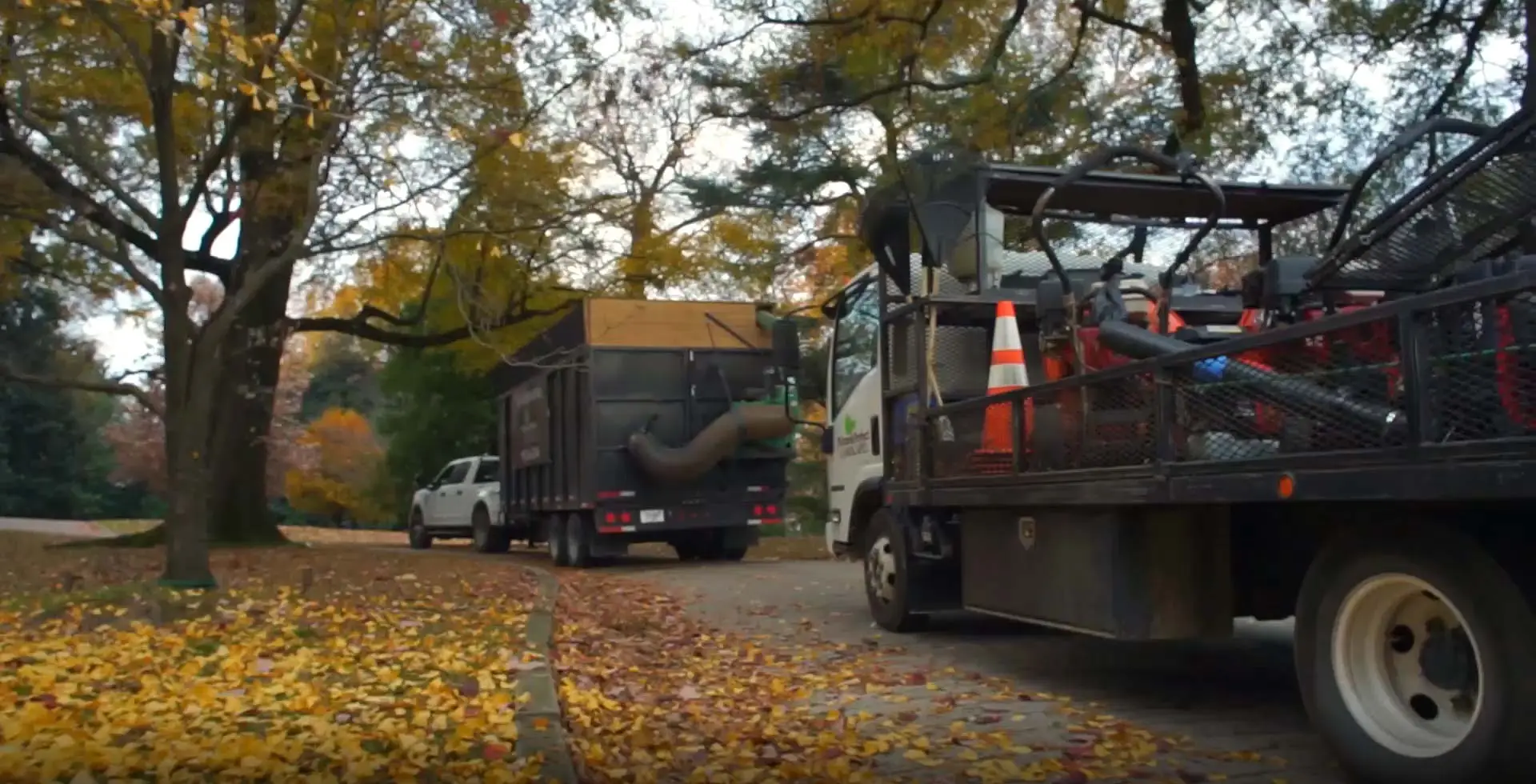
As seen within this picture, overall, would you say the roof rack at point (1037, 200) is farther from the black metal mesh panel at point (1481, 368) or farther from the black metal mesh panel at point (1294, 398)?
the black metal mesh panel at point (1481, 368)

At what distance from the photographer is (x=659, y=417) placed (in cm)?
1664

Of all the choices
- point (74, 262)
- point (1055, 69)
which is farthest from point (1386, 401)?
point (74, 262)

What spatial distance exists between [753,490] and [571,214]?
4.49 m

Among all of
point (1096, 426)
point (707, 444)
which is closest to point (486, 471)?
point (707, 444)

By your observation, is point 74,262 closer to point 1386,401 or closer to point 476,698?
point 476,698

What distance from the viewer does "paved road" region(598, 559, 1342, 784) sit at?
19.3 ft

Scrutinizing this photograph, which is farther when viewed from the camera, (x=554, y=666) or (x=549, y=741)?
(x=554, y=666)

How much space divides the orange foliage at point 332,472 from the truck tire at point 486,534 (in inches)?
1038

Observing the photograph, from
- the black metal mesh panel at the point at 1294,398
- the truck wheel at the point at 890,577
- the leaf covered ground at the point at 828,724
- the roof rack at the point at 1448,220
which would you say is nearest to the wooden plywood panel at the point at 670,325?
the truck wheel at the point at 890,577

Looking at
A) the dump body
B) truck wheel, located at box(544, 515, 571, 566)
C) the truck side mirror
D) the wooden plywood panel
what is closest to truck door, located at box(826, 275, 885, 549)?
the truck side mirror

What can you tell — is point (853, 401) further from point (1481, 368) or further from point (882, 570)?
point (1481, 368)

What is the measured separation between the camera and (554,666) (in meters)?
7.69

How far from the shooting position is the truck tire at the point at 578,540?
16.9 meters

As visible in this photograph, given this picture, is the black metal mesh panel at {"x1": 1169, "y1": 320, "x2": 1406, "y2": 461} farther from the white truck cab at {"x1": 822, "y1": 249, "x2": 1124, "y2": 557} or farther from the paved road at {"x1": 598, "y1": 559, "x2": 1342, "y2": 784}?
the white truck cab at {"x1": 822, "y1": 249, "x2": 1124, "y2": 557}
